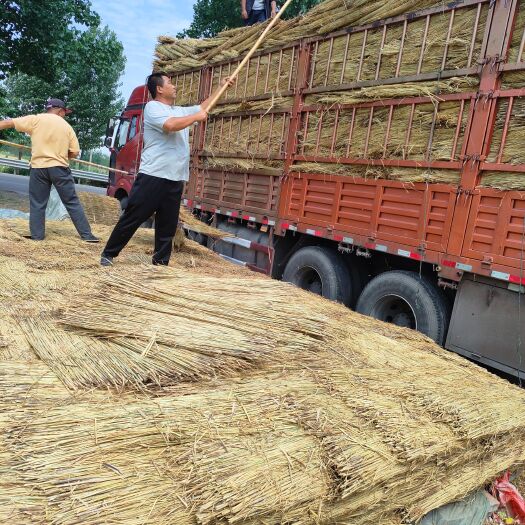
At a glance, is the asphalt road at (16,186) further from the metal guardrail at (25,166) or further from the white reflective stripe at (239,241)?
the white reflective stripe at (239,241)

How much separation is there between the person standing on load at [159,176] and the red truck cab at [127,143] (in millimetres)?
6575

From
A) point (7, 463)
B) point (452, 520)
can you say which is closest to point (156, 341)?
point (7, 463)

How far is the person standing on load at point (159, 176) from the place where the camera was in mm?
4465

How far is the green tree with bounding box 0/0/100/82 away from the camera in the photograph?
13188 mm

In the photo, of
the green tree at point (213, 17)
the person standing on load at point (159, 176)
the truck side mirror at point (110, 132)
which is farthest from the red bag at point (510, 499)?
the green tree at point (213, 17)

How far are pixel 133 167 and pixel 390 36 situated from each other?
698cm

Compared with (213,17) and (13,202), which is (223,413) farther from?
(213,17)

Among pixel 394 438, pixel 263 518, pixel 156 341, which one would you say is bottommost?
pixel 263 518

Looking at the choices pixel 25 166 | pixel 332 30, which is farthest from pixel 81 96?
pixel 332 30

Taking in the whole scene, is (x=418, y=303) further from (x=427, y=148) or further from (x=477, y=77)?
(x=477, y=77)

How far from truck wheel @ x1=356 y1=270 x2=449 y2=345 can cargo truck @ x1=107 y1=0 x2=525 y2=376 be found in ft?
0.04

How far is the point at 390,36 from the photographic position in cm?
583

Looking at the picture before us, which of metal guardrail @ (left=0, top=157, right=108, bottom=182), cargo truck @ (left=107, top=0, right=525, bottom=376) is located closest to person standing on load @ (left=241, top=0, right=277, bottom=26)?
cargo truck @ (left=107, top=0, right=525, bottom=376)

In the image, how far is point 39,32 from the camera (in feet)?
44.7
